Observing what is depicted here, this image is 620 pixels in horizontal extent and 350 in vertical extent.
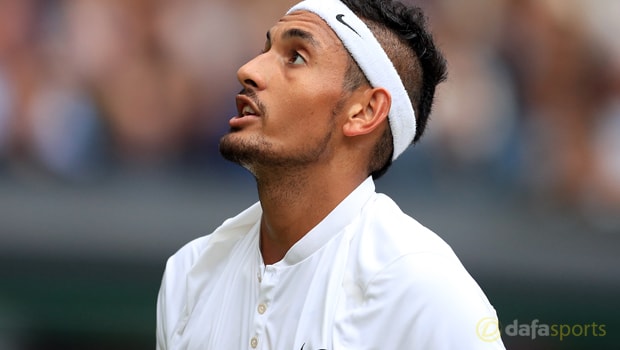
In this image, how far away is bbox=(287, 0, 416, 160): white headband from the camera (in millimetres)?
2662

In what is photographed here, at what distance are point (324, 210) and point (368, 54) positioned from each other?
430mm

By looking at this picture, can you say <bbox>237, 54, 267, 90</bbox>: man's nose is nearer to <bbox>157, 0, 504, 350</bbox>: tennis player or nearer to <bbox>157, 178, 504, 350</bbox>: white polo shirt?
<bbox>157, 0, 504, 350</bbox>: tennis player

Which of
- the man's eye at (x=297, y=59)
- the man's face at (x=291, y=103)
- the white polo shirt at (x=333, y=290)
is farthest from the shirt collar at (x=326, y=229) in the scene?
the man's eye at (x=297, y=59)

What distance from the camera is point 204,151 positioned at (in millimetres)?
4914

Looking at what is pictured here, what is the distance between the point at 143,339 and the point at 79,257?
540 millimetres

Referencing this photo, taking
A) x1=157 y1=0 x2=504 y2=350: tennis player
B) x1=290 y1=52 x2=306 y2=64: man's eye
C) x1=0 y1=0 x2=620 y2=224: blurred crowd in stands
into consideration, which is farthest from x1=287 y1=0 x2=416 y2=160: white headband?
x1=0 y1=0 x2=620 y2=224: blurred crowd in stands

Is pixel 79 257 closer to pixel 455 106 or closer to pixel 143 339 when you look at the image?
pixel 143 339

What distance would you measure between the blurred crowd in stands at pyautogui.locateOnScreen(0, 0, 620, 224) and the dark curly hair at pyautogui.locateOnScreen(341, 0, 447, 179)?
6.64 feet

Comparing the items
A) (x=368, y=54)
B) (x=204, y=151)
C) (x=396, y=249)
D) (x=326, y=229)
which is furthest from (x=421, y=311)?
(x=204, y=151)

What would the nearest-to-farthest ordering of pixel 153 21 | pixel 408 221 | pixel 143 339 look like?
pixel 408 221
pixel 143 339
pixel 153 21

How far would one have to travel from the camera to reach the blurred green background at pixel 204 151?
4.80m

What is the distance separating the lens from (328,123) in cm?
263

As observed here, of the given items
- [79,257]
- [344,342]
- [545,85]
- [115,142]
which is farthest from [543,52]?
[344,342]

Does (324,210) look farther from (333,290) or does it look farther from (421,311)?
(421,311)
